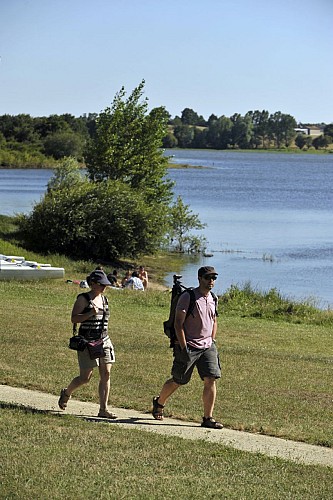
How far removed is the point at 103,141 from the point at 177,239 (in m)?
7.03

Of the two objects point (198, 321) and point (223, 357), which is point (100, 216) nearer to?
point (223, 357)

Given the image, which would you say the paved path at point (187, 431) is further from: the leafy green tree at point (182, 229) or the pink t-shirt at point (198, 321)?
the leafy green tree at point (182, 229)

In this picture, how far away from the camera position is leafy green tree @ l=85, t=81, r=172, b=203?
45781 millimetres

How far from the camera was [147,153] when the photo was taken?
46.2m

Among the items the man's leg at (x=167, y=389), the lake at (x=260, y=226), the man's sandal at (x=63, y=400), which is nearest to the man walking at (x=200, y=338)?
the man's leg at (x=167, y=389)

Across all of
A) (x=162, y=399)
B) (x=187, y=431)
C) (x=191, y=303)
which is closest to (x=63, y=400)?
(x=162, y=399)

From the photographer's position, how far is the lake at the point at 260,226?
38938 mm

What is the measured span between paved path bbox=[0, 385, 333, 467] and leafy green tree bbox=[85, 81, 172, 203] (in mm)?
34800

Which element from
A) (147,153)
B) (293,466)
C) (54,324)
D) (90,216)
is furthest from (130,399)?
(147,153)

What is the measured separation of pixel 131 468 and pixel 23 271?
19717mm

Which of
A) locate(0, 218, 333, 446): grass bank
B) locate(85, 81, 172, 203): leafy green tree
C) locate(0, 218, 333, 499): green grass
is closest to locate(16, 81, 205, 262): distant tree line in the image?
locate(85, 81, 172, 203): leafy green tree

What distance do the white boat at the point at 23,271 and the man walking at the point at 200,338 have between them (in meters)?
17.2

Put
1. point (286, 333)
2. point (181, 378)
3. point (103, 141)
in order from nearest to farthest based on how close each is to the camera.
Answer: point (181, 378)
point (286, 333)
point (103, 141)

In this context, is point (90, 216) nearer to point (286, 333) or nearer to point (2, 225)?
point (2, 225)
